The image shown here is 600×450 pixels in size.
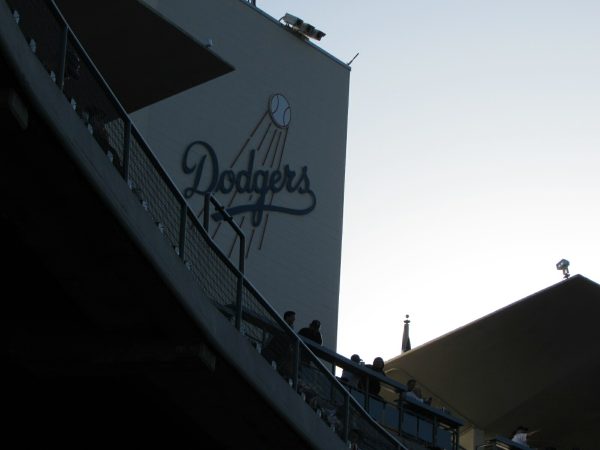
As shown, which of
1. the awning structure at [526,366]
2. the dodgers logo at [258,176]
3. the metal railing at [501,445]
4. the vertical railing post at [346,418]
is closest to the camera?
the vertical railing post at [346,418]

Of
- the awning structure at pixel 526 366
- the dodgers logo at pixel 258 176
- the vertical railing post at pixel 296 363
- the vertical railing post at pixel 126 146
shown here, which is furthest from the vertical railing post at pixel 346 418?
the awning structure at pixel 526 366

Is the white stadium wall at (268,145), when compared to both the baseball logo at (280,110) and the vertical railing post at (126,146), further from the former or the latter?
the vertical railing post at (126,146)

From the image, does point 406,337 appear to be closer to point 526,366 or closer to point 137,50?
point 526,366

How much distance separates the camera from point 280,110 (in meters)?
26.1

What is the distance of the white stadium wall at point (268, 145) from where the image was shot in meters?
23.7

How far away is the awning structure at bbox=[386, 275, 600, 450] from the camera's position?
85.0ft

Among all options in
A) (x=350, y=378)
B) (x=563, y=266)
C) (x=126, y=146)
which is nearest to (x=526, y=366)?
(x=563, y=266)

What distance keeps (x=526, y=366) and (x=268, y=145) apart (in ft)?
22.0

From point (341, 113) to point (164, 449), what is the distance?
49.7 feet

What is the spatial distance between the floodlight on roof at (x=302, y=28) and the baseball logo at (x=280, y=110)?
1512 mm

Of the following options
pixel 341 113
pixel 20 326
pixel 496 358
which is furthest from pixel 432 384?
pixel 20 326

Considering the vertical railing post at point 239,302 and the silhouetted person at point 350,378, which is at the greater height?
the silhouetted person at point 350,378

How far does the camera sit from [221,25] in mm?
24672

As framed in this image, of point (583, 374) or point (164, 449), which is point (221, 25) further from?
point (164, 449)
